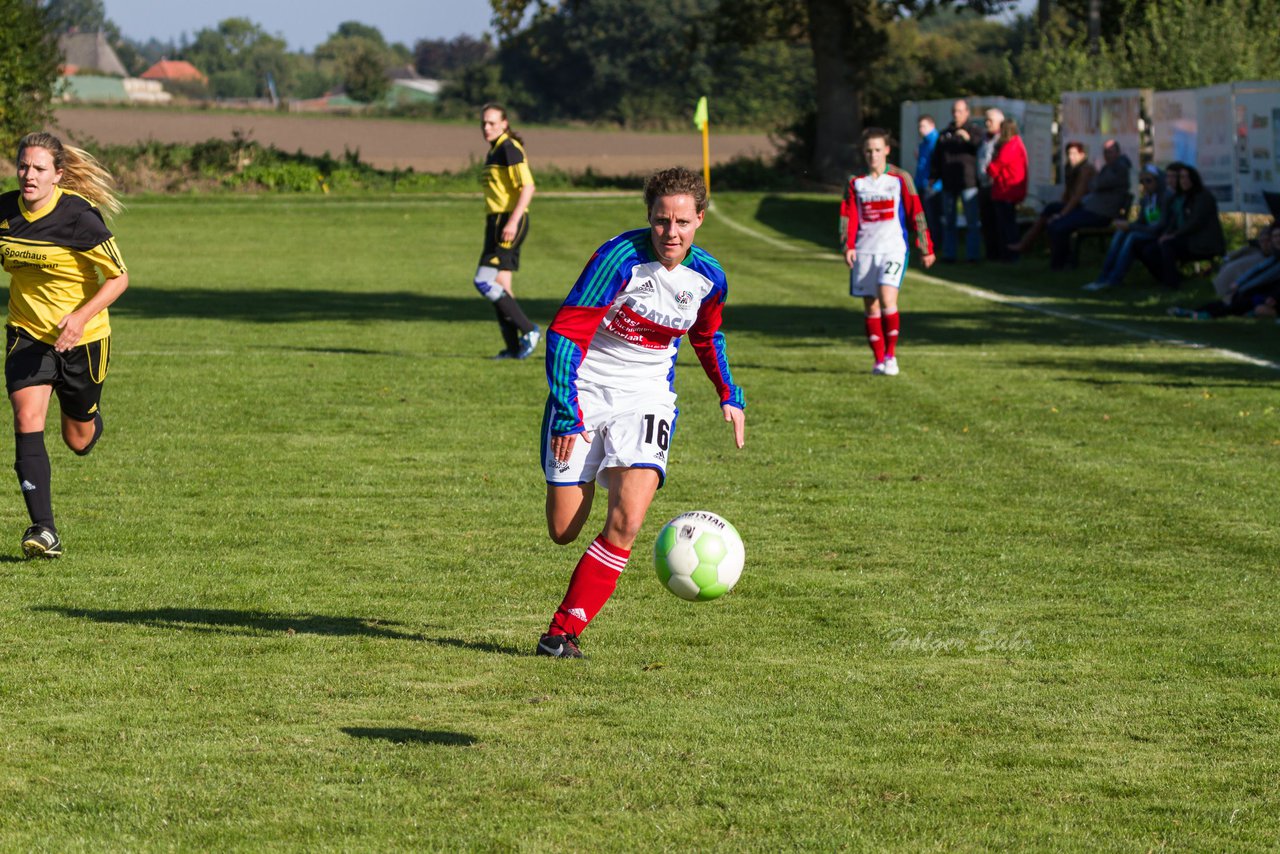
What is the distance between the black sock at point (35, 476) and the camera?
8594 millimetres

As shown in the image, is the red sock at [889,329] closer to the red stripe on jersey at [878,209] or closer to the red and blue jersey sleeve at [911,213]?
the red and blue jersey sleeve at [911,213]

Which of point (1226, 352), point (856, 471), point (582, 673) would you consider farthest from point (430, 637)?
point (1226, 352)

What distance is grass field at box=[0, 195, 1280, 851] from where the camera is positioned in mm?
5152

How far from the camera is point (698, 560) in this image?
648 cm

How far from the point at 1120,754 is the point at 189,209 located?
131 feet

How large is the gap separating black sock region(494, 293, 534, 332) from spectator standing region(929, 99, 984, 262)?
1404 centimetres

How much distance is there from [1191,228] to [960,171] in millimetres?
7262

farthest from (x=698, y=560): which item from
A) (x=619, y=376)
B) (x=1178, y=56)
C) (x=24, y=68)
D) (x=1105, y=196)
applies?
(x=24, y=68)

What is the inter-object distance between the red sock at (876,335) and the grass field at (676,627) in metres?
Answer: 0.45

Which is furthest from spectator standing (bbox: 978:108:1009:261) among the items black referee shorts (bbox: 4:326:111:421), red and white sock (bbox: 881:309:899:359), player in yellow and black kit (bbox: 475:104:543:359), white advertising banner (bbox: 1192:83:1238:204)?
black referee shorts (bbox: 4:326:111:421)

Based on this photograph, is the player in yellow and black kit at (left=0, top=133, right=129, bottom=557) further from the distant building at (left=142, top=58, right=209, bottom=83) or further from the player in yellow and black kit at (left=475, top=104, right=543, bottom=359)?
the distant building at (left=142, top=58, right=209, bottom=83)

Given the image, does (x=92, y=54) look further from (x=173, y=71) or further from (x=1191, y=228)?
(x=1191, y=228)

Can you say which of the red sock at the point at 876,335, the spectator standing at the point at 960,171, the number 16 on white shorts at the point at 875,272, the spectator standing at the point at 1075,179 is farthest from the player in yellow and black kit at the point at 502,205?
the spectator standing at the point at 960,171

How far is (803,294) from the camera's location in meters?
24.4
